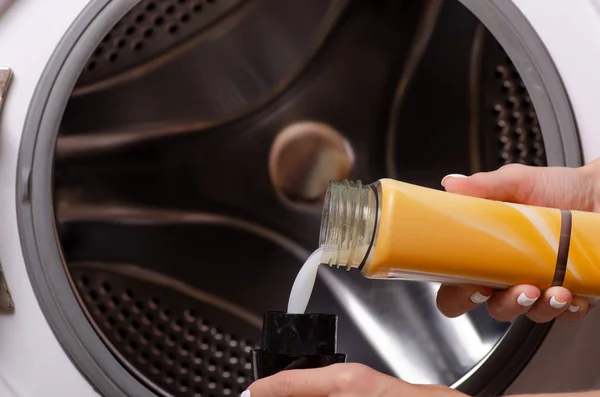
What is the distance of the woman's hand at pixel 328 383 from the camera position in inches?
18.0

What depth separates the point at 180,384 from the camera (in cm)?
67

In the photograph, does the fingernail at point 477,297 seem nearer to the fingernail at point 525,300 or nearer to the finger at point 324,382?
the fingernail at point 525,300

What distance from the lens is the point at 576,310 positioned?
1.87 feet

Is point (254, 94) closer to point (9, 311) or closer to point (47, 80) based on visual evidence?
point (47, 80)

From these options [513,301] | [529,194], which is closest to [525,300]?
[513,301]

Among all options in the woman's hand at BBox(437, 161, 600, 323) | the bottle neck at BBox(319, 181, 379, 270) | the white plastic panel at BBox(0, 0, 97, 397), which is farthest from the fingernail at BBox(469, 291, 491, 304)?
the white plastic panel at BBox(0, 0, 97, 397)

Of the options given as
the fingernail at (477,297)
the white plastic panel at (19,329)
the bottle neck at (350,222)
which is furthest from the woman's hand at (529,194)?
the white plastic panel at (19,329)

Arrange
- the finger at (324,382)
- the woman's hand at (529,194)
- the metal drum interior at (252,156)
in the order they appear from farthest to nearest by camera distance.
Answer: the metal drum interior at (252,156) → the woman's hand at (529,194) → the finger at (324,382)

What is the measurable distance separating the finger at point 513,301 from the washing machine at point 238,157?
1.2 inches

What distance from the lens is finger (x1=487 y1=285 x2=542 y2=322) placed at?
525 mm

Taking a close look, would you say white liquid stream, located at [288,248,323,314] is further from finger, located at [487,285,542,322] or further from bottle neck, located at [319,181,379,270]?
finger, located at [487,285,542,322]

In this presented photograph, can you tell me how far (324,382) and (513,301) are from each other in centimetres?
18

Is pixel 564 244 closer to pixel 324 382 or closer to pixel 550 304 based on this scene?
pixel 550 304

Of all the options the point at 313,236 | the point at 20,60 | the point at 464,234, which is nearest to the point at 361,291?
the point at 313,236
